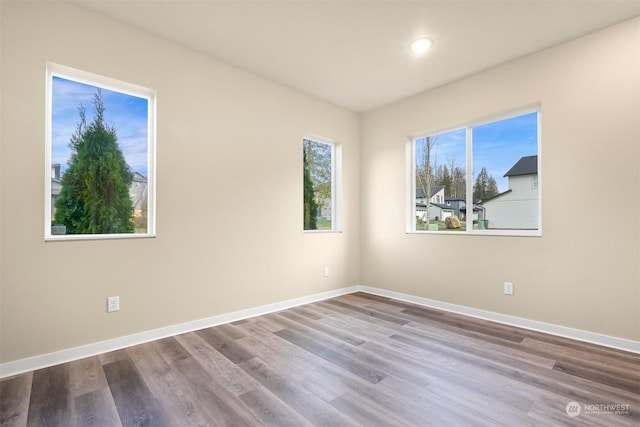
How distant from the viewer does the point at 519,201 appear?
3.12m

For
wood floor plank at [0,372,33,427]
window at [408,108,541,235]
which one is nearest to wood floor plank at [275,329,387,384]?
wood floor plank at [0,372,33,427]

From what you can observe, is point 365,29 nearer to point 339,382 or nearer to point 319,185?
point 319,185

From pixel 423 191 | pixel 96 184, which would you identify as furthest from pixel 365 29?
pixel 96 184

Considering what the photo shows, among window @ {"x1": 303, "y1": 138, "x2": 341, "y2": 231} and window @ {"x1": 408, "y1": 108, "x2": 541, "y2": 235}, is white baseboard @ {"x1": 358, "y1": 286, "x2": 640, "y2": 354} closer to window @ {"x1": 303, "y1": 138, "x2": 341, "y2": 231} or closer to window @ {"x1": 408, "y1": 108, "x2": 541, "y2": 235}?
window @ {"x1": 408, "y1": 108, "x2": 541, "y2": 235}

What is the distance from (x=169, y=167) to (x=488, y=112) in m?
3.29

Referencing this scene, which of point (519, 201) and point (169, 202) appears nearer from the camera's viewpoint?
point (169, 202)

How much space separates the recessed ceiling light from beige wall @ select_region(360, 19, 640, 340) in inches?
34.7

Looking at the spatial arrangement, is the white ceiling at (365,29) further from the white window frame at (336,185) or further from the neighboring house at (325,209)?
the neighboring house at (325,209)

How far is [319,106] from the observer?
4.10 metres

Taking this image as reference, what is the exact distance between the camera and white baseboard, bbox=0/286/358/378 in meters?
2.09

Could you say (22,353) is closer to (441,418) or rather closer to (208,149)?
(208,149)

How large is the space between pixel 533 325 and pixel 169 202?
11.9 ft

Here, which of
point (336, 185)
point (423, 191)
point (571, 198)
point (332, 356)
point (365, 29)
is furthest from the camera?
point (336, 185)

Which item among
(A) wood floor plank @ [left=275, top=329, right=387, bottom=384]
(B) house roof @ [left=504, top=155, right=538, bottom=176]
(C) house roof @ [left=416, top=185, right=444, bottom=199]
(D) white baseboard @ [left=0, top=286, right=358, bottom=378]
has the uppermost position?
(B) house roof @ [left=504, top=155, right=538, bottom=176]
